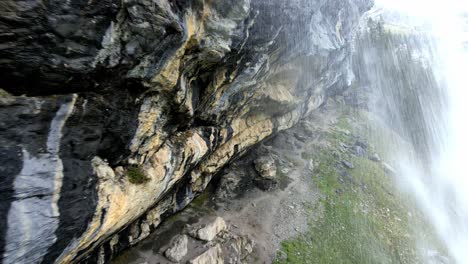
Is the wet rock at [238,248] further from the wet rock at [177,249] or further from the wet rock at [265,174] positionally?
the wet rock at [265,174]

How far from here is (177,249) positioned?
18578 mm

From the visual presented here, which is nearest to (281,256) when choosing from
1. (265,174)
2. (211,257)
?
(211,257)

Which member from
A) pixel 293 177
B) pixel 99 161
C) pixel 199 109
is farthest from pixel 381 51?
pixel 99 161

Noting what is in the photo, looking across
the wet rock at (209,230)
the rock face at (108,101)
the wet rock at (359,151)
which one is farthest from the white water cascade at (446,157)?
the rock face at (108,101)

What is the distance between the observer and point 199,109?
1767cm

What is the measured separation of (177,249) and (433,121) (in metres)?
56.9

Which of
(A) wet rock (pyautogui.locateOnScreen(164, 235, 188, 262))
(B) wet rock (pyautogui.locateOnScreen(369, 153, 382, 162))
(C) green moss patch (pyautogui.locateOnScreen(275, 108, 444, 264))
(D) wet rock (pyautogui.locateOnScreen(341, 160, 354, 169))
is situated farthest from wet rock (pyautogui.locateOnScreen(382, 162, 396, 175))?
(A) wet rock (pyautogui.locateOnScreen(164, 235, 188, 262))

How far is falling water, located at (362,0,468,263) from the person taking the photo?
127ft

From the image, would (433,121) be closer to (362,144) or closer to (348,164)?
(362,144)

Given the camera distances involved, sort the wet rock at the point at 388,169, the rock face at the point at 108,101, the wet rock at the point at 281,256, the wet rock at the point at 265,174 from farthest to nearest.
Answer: the wet rock at the point at 388,169
the wet rock at the point at 265,174
the wet rock at the point at 281,256
the rock face at the point at 108,101

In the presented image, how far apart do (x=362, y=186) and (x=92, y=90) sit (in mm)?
32818

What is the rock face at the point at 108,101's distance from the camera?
7.56m

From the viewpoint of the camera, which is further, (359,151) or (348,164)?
(359,151)

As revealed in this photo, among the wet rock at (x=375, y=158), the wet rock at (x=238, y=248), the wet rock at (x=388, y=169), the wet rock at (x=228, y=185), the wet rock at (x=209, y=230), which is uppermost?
the wet rock at (x=375, y=158)
